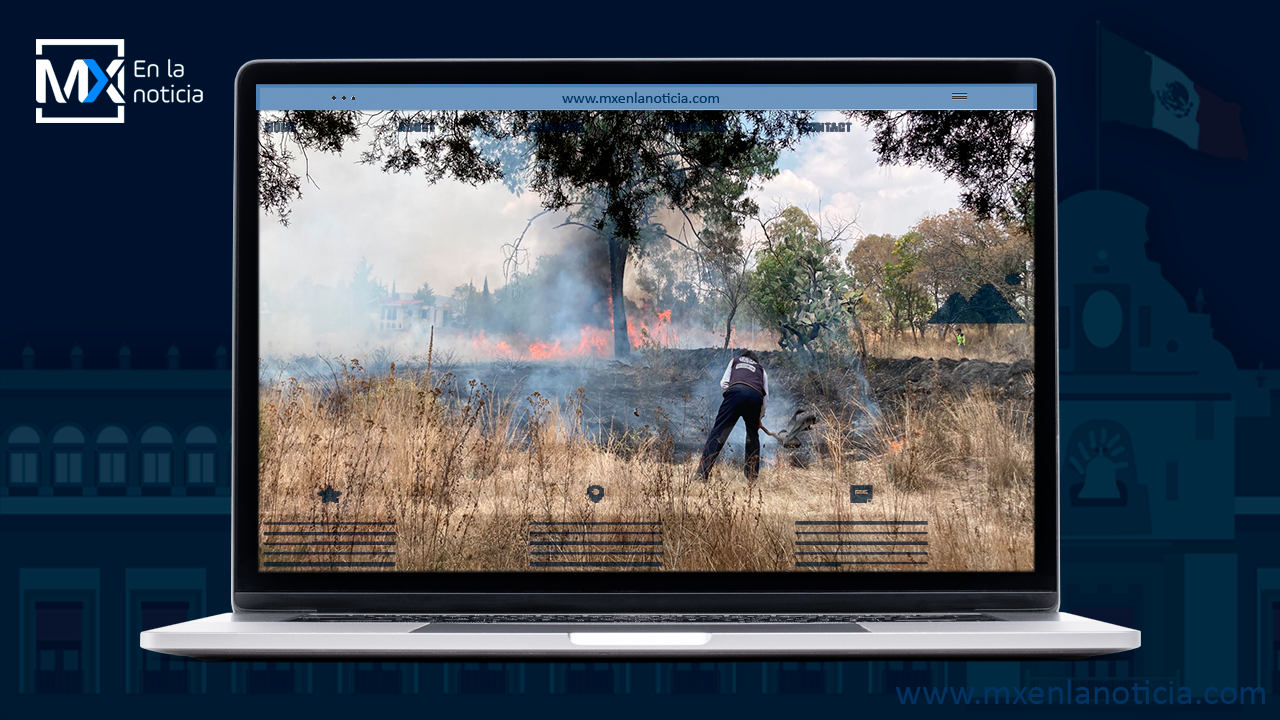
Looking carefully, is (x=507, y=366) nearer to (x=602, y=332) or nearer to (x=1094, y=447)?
(x=602, y=332)

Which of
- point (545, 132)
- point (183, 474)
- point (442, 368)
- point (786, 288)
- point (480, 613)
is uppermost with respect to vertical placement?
point (545, 132)

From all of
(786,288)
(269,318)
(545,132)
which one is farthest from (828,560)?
(269,318)

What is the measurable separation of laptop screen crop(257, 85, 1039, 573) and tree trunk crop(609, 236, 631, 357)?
1 centimetres

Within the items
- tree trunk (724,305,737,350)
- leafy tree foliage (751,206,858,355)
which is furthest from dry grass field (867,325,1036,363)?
tree trunk (724,305,737,350)

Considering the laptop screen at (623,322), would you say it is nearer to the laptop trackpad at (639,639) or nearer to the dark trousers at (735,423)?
the dark trousers at (735,423)

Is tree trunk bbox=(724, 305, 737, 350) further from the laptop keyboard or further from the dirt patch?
the laptop keyboard

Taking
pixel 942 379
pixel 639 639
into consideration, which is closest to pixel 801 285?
pixel 942 379

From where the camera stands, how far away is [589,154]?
10.9 feet

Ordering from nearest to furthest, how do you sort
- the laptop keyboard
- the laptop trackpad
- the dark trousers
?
the laptop trackpad, the laptop keyboard, the dark trousers

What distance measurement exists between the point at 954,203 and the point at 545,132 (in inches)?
58.4

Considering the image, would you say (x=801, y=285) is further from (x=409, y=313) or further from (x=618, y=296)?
(x=409, y=313)

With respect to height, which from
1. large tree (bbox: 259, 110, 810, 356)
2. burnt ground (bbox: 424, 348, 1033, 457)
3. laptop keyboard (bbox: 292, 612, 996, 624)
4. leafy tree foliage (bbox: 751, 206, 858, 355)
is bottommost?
laptop keyboard (bbox: 292, 612, 996, 624)

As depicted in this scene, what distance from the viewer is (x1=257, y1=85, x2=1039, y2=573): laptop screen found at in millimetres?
3262

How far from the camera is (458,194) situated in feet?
10.9
